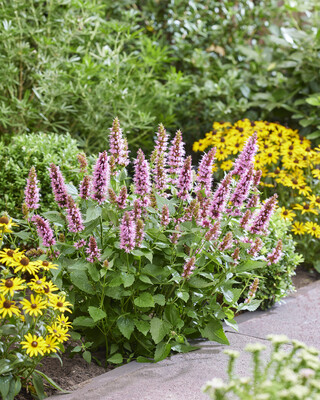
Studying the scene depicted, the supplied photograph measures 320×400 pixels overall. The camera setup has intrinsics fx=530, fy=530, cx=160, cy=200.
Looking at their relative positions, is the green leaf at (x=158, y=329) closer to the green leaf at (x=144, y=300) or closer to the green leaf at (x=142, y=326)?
the green leaf at (x=142, y=326)

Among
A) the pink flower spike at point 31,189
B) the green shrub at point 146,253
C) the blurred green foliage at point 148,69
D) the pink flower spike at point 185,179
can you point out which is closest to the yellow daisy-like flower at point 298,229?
the blurred green foliage at point 148,69

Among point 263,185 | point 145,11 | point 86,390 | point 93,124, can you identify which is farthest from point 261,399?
point 145,11

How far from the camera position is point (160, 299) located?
2.47 meters

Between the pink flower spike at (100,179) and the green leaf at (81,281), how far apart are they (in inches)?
14.5

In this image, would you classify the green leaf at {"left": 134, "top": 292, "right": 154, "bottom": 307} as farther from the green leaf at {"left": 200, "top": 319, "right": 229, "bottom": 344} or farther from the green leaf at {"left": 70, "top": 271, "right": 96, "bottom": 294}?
the green leaf at {"left": 200, "top": 319, "right": 229, "bottom": 344}

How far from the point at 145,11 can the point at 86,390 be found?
508cm

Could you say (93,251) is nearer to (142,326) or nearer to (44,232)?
(44,232)

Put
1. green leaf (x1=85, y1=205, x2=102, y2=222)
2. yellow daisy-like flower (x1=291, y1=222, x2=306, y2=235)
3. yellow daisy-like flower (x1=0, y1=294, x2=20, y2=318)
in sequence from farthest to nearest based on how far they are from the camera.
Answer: yellow daisy-like flower (x1=291, y1=222, x2=306, y2=235)
green leaf (x1=85, y1=205, x2=102, y2=222)
yellow daisy-like flower (x1=0, y1=294, x2=20, y2=318)

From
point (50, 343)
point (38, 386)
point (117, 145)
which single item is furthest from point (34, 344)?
point (117, 145)

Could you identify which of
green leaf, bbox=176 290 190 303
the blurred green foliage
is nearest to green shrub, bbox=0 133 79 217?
the blurred green foliage

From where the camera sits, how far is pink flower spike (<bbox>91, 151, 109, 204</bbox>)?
2242 millimetres

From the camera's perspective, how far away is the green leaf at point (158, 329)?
2.43m

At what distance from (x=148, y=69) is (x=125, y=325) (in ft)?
12.9

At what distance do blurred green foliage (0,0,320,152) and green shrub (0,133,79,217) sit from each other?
2.68ft
